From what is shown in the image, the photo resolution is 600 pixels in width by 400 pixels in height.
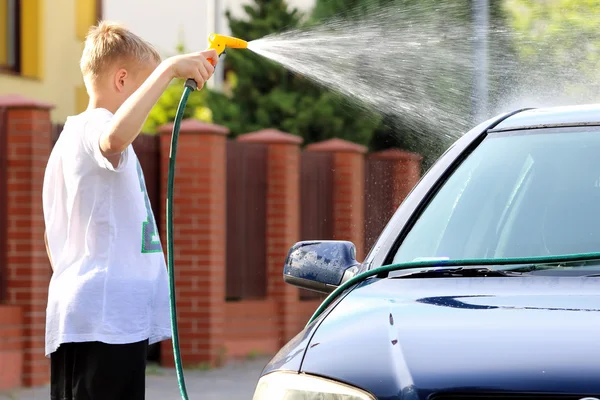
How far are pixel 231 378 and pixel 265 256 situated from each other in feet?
8.19

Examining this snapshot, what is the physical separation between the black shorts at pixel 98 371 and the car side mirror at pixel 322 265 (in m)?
0.68

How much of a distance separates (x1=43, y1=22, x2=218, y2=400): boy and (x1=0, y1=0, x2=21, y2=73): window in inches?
462

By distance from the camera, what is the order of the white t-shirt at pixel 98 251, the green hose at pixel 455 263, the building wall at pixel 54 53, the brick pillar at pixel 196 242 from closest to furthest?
the green hose at pixel 455 263 → the white t-shirt at pixel 98 251 → the brick pillar at pixel 196 242 → the building wall at pixel 54 53

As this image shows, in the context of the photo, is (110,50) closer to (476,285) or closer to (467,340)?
(476,285)

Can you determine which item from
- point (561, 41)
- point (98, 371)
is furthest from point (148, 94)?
point (561, 41)

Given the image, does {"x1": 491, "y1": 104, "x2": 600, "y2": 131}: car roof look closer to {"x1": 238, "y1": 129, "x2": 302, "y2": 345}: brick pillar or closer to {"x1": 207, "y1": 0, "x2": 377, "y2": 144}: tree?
{"x1": 238, "y1": 129, "x2": 302, "y2": 345}: brick pillar

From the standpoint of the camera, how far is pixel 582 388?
2666mm

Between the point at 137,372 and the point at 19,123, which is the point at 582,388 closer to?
the point at 137,372

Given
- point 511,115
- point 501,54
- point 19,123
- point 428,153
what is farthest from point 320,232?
point 511,115

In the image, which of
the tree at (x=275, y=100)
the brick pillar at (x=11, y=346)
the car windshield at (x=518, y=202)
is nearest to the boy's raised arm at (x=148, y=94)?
the car windshield at (x=518, y=202)

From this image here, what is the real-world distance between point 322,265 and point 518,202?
0.67m

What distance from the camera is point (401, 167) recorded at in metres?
16.2

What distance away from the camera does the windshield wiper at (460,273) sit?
336cm

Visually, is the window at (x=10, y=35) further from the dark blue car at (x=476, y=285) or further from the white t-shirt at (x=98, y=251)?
the dark blue car at (x=476, y=285)
